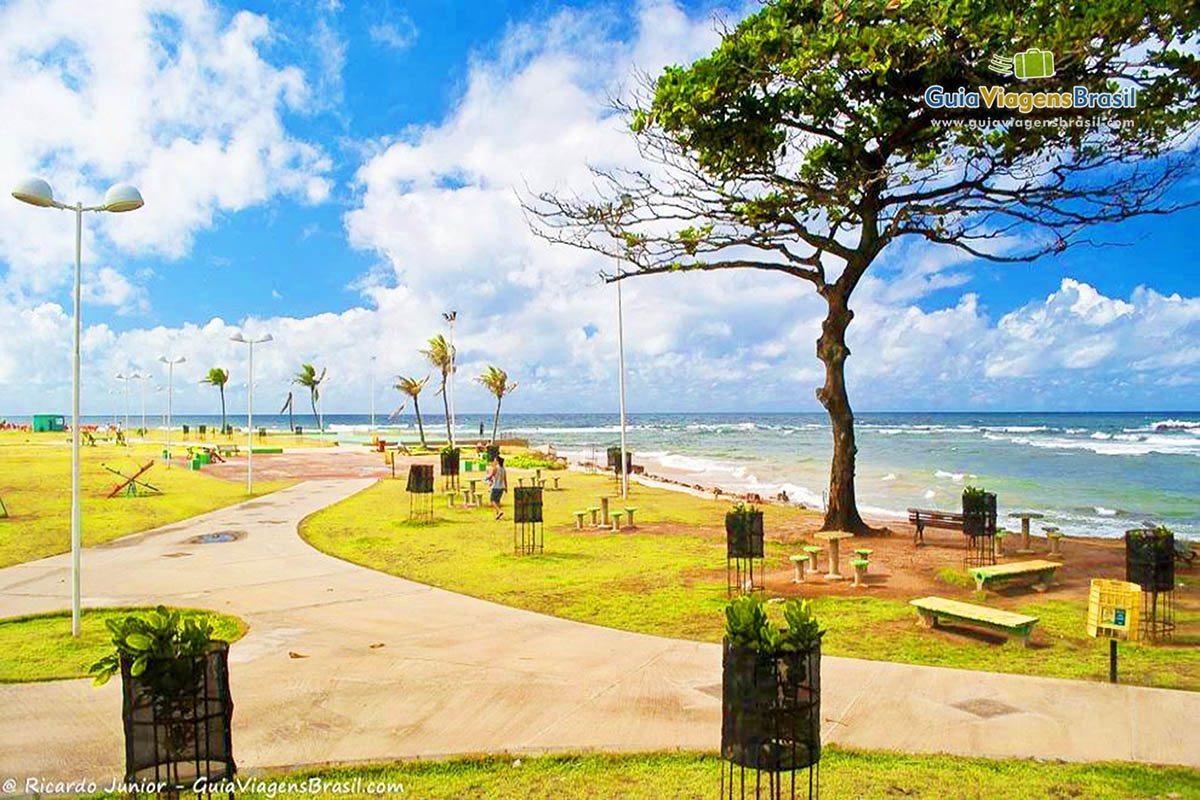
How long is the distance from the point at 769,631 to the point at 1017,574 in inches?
347

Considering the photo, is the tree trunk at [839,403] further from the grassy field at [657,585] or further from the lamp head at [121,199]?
the lamp head at [121,199]

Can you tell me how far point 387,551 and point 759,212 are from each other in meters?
9.88

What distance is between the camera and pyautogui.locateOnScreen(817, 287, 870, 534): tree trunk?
1717cm

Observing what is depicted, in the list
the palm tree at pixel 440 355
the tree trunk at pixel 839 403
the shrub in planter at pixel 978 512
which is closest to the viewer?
the shrub in planter at pixel 978 512

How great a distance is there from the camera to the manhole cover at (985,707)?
634 centimetres

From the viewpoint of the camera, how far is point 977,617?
333 inches

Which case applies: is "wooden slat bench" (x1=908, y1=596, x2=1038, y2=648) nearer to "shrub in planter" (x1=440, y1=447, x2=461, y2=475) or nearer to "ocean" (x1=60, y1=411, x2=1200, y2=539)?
"ocean" (x1=60, y1=411, x2=1200, y2=539)

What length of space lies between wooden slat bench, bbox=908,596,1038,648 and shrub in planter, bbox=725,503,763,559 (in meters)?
2.32

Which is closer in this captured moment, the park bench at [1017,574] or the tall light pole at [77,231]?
the tall light pole at [77,231]

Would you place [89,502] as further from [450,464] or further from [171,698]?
[171,698]

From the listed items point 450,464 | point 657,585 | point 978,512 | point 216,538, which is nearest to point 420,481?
point 216,538

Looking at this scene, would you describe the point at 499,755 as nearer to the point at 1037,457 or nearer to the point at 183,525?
the point at 183,525

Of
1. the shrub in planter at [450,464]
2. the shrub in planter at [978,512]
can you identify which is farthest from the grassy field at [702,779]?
the shrub in planter at [450,464]

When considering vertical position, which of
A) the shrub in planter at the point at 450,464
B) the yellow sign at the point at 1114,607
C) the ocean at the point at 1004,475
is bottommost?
the ocean at the point at 1004,475
